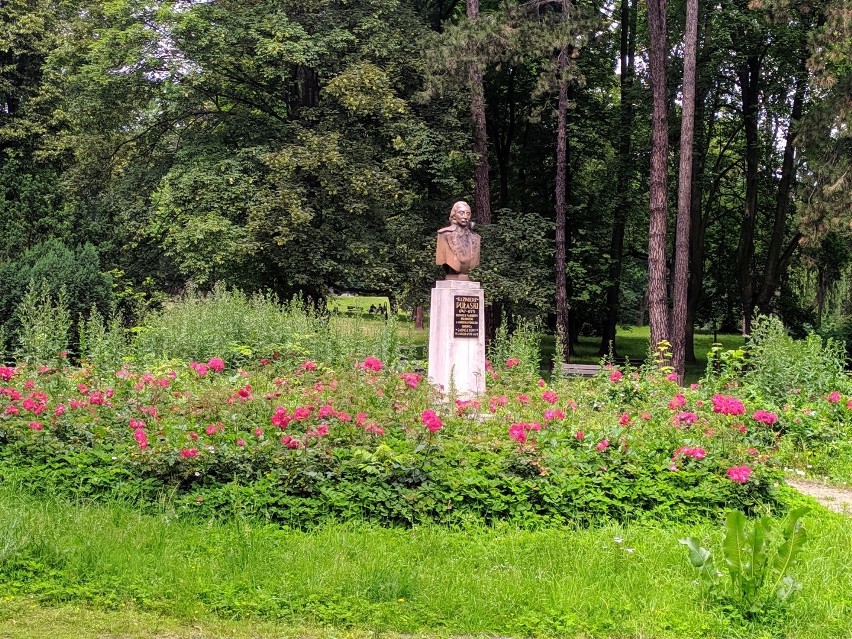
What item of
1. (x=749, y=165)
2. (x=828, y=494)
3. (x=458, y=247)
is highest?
(x=749, y=165)

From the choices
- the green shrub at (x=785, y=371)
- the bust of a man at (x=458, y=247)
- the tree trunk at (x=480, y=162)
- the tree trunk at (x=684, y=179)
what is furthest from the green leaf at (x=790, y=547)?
the tree trunk at (x=480, y=162)

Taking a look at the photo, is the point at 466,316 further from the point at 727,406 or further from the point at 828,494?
the point at 828,494

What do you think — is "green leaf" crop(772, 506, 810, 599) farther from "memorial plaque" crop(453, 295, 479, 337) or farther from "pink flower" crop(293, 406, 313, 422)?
"memorial plaque" crop(453, 295, 479, 337)

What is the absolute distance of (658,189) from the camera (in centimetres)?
1736

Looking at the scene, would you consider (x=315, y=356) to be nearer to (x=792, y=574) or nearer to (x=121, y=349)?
(x=121, y=349)

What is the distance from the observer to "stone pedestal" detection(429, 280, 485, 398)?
10.6 metres

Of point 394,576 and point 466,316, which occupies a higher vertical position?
point 466,316

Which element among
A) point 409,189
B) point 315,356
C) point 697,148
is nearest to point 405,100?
point 409,189

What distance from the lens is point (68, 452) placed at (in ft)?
22.5

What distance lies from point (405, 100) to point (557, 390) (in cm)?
1314

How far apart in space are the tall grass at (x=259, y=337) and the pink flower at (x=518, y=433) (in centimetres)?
442

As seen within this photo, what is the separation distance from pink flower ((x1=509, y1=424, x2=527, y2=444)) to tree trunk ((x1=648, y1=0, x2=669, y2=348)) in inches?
423

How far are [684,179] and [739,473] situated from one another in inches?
459

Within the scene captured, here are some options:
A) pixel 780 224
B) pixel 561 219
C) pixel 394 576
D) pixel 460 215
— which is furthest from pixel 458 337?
pixel 780 224
